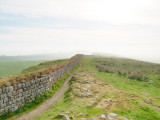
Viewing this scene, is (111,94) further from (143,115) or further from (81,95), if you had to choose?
(143,115)

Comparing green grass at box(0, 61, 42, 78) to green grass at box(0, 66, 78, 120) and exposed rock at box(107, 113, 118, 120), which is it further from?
exposed rock at box(107, 113, 118, 120)

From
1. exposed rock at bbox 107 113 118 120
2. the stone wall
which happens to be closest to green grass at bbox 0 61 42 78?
the stone wall

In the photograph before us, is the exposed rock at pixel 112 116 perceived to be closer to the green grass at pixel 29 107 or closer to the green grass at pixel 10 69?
the green grass at pixel 29 107

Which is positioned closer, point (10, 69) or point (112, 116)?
point (112, 116)

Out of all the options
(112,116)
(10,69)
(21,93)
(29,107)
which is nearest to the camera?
(112,116)

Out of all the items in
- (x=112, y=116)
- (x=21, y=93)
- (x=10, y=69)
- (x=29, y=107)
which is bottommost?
(x=10, y=69)

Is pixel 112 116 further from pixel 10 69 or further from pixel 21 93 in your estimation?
pixel 10 69

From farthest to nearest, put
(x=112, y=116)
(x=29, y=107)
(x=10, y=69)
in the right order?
1. (x=10, y=69)
2. (x=29, y=107)
3. (x=112, y=116)

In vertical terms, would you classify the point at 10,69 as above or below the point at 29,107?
below

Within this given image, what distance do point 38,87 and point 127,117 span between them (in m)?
11.0

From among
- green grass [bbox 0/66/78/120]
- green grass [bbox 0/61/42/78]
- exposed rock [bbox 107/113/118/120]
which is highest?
exposed rock [bbox 107/113/118/120]

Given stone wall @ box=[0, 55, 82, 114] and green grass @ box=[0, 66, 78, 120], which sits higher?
stone wall @ box=[0, 55, 82, 114]

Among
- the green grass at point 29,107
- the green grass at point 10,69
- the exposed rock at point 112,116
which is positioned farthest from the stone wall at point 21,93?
the green grass at point 10,69

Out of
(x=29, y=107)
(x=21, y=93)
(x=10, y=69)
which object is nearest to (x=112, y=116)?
(x=29, y=107)
